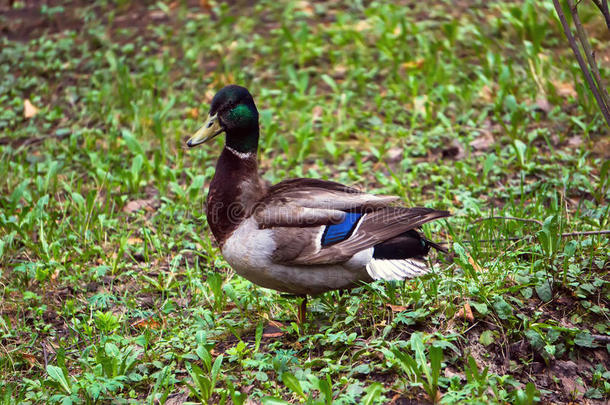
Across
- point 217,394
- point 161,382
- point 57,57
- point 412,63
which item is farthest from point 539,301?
point 57,57

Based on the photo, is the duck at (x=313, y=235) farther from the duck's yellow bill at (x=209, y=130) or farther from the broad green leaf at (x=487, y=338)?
the broad green leaf at (x=487, y=338)

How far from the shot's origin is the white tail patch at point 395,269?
3.60 metres

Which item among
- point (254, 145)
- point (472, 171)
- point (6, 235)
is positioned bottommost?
point (472, 171)

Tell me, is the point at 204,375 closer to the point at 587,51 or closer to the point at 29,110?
the point at 587,51

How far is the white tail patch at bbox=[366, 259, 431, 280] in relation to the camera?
3.60m

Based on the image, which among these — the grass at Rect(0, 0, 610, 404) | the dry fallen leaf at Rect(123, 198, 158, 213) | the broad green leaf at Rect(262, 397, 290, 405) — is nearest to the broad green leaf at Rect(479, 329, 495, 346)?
the grass at Rect(0, 0, 610, 404)

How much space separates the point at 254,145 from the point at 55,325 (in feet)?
5.24

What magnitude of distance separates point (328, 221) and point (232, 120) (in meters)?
0.87

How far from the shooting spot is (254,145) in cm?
421

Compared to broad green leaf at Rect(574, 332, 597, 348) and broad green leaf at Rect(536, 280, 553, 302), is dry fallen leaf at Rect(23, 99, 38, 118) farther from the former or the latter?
broad green leaf at Rect(574, 332, 597, 348)

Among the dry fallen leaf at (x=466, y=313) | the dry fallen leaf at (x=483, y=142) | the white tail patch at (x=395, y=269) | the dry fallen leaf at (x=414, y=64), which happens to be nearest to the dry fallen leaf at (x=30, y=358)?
the white tail patch at (x=395, y=269)

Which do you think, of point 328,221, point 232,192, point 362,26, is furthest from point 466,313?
point 362,26

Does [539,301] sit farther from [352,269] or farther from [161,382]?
[161,382]

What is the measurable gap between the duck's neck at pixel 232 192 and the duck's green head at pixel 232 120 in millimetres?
66
